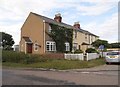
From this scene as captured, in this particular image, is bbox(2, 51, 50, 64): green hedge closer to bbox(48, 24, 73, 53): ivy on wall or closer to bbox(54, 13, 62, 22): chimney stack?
bbox(48, 24, 73, 53): ivy on wall

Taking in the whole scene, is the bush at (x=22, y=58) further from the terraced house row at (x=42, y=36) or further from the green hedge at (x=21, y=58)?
the terraced house row at (x=42, y=36)

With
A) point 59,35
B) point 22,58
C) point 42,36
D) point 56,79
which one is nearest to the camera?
point 56,79

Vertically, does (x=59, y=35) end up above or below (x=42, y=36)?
above

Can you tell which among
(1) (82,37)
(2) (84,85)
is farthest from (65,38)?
(2) (84,85)

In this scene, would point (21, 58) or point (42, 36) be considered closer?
point (21, 58)

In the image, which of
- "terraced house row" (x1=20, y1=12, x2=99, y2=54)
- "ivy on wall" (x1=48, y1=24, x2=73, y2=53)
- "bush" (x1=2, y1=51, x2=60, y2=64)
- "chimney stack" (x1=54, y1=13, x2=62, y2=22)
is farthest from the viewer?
"chimney stack" (x1=54, y1=13, x2=62, y2=22)

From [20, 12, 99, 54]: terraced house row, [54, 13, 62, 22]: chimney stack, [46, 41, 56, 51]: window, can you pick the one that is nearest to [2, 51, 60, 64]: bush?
[20, 12, 99, 54]: terraced house row

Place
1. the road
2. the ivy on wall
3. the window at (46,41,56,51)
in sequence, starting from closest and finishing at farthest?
the road < the window at (46,41,56,51) < the ivy on wall

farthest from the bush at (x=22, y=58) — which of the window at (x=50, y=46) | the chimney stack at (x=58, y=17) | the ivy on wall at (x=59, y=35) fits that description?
the chimney stack at (x=58, y=17)

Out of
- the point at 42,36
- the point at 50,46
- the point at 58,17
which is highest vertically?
the point at 58,17

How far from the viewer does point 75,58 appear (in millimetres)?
34188

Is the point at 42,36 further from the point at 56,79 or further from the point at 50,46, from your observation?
the point at 56,79

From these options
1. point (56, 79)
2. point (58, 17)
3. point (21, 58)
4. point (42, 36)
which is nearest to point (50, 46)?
point (42, 36)

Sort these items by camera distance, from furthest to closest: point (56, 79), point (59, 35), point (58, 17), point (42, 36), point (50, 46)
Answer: point (58, 17) → point (59, 35) → point (50, 46) → point (42, 36) → point (56, 79)
